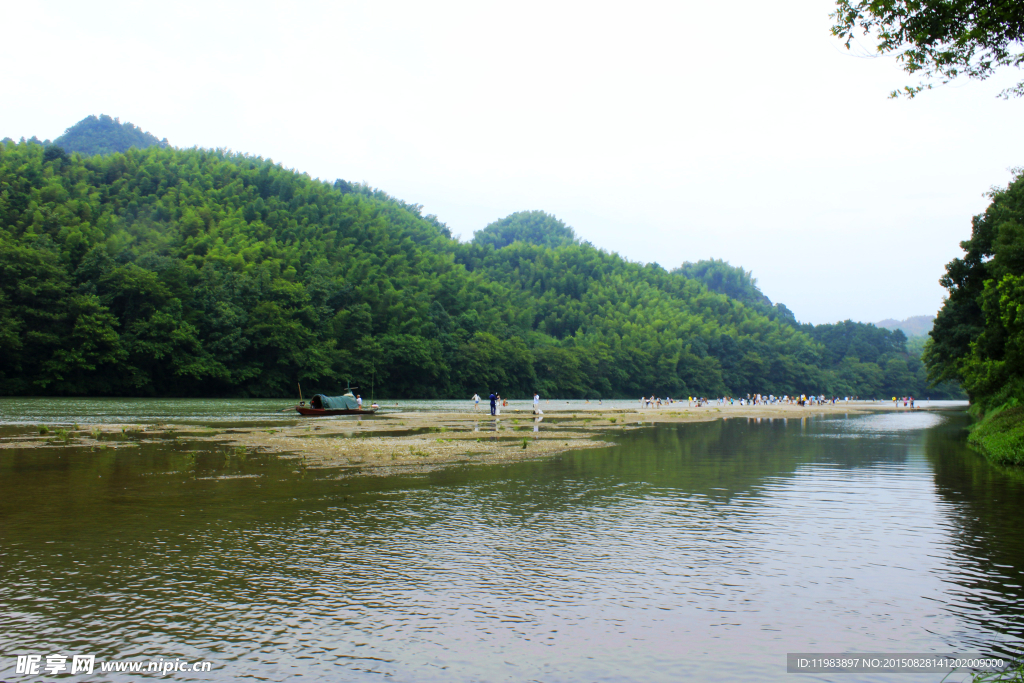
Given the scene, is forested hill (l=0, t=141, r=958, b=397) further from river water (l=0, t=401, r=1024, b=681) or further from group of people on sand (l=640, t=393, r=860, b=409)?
river water (l=0, t=401, r=1024, b=681)

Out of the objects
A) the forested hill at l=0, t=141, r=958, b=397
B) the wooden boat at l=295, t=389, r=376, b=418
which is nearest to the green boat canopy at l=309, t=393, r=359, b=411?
the wooden boat at l=295, t=389, r=376, b=418

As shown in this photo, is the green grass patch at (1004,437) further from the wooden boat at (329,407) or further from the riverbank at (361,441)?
the wooden boat at (329,407)

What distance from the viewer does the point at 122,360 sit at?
240ft

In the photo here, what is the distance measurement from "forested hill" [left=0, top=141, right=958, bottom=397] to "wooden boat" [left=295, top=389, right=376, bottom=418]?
3500 cm

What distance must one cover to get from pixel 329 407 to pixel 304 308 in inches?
1873

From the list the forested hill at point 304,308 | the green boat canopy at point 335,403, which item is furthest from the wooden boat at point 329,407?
the forested hill at point 304,308

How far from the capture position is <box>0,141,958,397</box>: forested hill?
74.1 metres

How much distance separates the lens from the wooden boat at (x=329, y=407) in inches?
1839

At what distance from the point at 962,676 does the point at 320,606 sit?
5.73 meters

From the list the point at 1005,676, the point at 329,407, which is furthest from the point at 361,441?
the point at 329,407

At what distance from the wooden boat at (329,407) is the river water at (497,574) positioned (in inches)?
1202

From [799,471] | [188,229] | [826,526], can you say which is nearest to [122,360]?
[188,229]

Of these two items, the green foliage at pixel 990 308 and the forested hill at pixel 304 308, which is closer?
the green foliage at pixel 990 308

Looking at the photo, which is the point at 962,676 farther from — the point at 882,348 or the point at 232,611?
the point at 882,348
